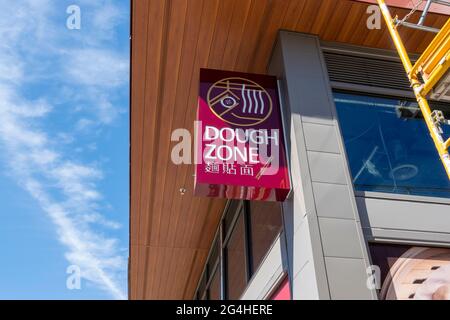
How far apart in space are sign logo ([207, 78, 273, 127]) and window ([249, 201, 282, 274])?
1096 millimetres

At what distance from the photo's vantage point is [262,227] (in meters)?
5.32

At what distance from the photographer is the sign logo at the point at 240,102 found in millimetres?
4348

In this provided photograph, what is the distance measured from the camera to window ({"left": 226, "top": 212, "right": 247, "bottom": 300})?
20.2 ft

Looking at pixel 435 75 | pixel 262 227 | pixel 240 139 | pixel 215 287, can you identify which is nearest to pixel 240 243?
pixel 262 227

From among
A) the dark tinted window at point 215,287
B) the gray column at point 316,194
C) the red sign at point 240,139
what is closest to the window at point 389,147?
the gray column at point 316,194

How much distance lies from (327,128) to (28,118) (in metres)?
4.12

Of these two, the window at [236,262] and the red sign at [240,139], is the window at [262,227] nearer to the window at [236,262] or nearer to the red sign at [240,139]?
the window at [236,262]

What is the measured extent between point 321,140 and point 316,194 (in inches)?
26.7

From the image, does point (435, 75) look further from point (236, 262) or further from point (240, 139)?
point (236, 262)

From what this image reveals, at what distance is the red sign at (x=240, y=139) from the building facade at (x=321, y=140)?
0.16 meters

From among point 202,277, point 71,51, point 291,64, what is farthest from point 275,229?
point 202,277

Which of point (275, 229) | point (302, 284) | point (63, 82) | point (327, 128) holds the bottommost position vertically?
point (302, 284)
